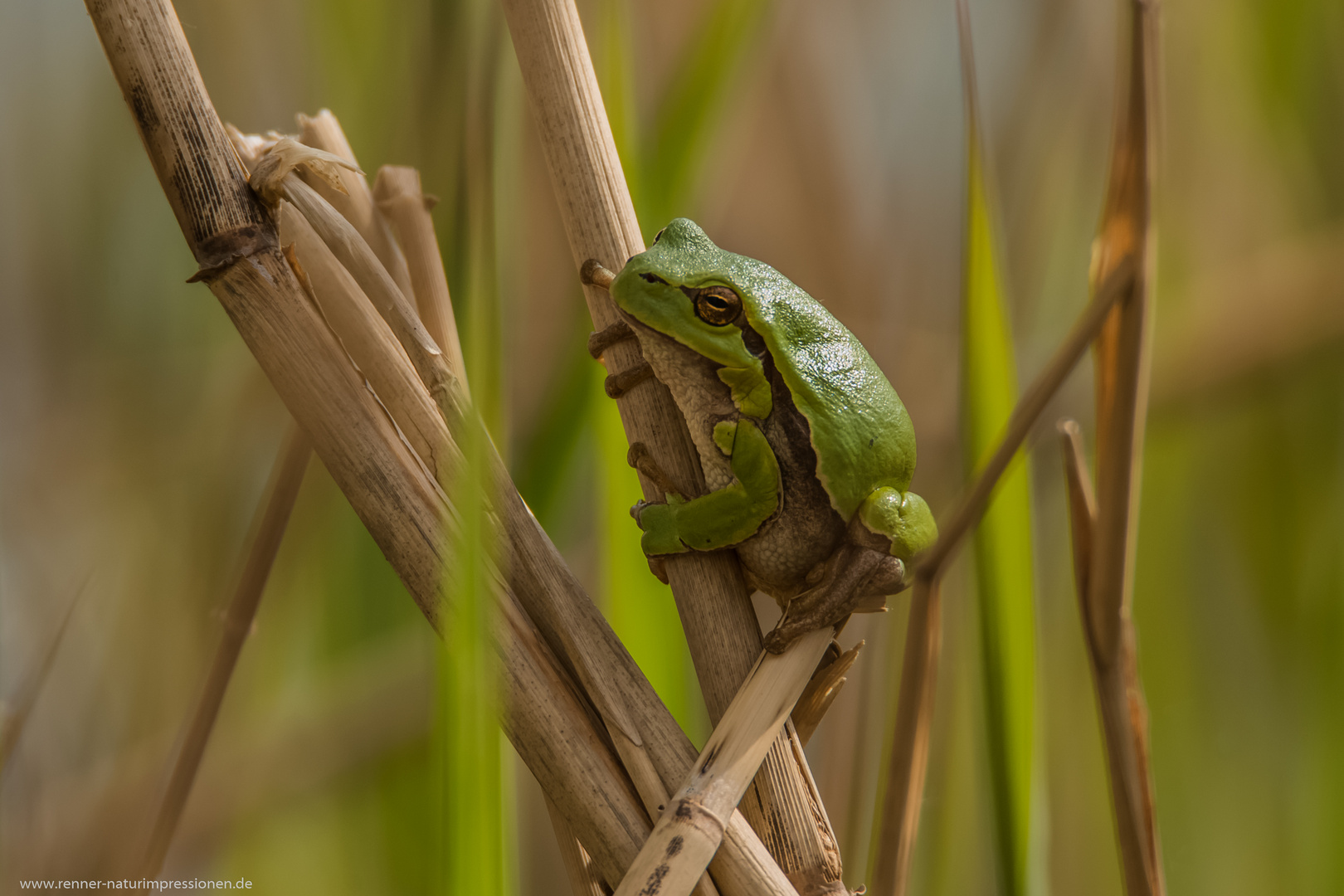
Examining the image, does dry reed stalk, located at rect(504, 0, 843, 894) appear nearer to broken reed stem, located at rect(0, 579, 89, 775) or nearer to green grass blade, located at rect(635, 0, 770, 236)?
green grass blade, located at rect(635, 0, 770, 236)

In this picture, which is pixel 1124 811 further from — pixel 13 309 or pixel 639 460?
pixel 13 309

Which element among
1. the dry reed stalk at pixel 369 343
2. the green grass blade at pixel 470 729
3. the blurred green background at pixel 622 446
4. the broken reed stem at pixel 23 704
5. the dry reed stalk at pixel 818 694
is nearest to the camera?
the green grass blade at pixel 470 729

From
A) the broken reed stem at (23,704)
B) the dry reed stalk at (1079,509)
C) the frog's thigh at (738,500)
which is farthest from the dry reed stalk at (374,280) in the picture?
the dry reed stalk at (1079,509)

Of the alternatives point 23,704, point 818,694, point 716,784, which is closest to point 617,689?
point 716,784

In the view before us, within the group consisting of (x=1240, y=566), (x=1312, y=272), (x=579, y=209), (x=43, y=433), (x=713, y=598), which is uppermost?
(x=579, y=209)

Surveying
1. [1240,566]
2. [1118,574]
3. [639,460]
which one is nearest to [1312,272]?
[1240,566]

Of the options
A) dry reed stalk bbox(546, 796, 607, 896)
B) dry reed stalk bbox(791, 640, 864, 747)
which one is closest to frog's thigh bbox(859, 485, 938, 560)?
dry reed stalk bbox(791, 640, 864, 747)

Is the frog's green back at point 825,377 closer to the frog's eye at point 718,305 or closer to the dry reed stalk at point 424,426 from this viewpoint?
the frog's eye at point 718,305

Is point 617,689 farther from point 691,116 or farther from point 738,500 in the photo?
point 691,116
